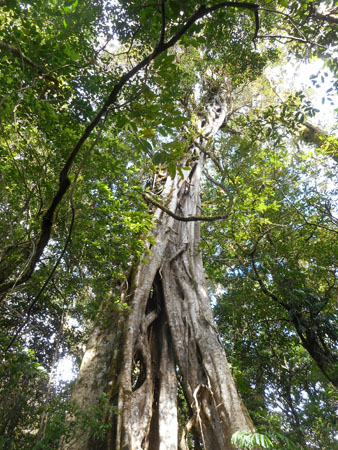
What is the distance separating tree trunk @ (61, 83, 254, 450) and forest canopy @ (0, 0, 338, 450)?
2 centimetres

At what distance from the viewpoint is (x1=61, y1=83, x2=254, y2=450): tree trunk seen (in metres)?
2.58

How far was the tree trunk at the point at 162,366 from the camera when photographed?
2.58 m

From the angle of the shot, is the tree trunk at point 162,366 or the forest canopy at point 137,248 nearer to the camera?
the forest canopy at point 137,248

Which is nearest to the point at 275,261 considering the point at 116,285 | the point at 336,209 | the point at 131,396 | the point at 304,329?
the point at 304,329

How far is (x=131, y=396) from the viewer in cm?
271

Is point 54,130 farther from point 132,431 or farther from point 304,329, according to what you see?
point 304,329

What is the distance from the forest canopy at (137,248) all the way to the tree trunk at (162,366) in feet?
0.05

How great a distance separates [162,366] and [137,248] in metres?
1.41

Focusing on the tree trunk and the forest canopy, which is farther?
the tree trunk

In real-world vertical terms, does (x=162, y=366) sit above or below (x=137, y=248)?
below

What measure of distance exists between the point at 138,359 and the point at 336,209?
4.77 m

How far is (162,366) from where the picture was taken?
3.36 m

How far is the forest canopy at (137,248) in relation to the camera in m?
2.23

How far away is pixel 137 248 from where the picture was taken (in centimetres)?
330
